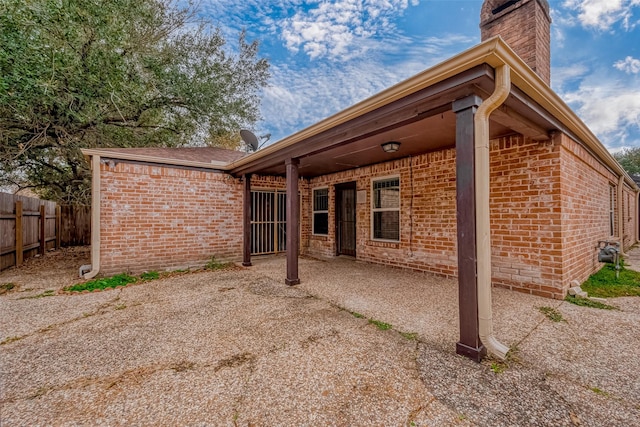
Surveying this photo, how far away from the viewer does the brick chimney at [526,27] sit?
439cm

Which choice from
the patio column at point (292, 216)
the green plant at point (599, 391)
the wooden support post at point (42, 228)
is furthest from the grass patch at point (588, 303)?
the wooden support post at point (42, 228)

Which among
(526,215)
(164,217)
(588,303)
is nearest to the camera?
(588,303)

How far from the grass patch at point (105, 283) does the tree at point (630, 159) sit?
97.0ft

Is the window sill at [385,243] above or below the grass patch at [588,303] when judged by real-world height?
above

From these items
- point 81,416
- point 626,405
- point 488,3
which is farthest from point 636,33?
point 81,416

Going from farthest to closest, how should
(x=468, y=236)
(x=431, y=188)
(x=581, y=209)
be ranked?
(x=431, y=188)
(x=581, y=209)
(x=468, y=236)

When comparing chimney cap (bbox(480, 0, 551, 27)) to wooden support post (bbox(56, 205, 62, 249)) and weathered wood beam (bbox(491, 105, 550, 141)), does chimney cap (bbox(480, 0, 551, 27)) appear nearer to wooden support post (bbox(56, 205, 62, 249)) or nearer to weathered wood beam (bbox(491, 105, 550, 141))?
weathered wood beam (bbox(491, 105, 550, 141))

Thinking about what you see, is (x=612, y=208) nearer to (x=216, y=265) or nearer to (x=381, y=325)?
(x=381, y=325)

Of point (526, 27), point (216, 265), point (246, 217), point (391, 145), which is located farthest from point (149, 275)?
point (526, 27)

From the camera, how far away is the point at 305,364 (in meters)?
2.15

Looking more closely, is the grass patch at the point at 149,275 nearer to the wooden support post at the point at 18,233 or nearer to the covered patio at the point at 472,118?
the wooden support post at the point at 18,233

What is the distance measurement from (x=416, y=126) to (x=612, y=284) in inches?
163

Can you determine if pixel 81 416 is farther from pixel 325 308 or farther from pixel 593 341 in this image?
pixel 593 341

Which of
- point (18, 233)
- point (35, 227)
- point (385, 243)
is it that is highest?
point (35, 227)
